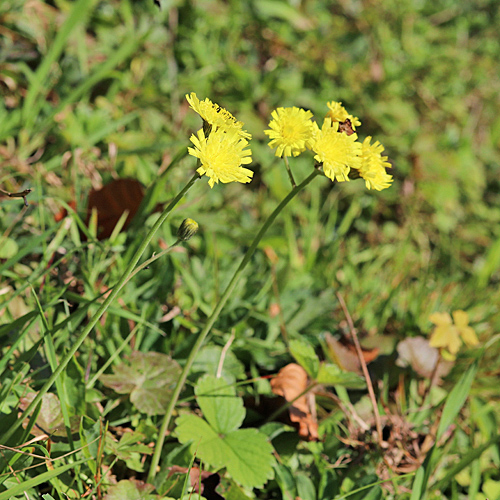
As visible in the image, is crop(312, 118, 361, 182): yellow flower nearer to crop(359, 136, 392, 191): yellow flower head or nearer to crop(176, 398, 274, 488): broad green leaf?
crop(359, 136, 392, 191): yellow flower head

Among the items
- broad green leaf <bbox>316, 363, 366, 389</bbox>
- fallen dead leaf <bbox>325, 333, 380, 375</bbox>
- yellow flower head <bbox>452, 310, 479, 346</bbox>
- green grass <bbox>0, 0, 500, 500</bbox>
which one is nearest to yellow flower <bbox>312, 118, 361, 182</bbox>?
green grass <bbox>0, 0, 500, 500</bbox>

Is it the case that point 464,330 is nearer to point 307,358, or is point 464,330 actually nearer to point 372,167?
point 307,358

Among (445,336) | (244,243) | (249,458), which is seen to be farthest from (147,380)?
(445,336)

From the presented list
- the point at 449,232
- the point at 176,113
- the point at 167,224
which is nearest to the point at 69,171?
the point at 167,224

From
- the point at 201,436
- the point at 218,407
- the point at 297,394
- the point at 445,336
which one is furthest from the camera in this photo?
the point at 445,336

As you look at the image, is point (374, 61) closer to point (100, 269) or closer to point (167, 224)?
point (167, 224)
